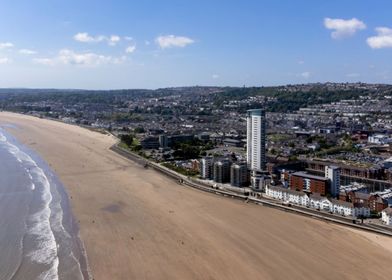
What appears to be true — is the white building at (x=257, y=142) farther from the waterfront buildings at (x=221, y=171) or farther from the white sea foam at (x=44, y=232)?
the white sea foam at (x=44, y=232)

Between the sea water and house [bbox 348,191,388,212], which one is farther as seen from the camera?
house [bbox 348,191,388,212]

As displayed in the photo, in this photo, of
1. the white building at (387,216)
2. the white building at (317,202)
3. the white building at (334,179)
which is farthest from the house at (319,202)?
the white building at (387,216)

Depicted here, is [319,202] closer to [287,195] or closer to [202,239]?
[287,195]

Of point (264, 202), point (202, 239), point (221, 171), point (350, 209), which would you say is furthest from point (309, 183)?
point (202, 239)

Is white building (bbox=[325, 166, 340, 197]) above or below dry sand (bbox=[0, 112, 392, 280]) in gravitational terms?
above

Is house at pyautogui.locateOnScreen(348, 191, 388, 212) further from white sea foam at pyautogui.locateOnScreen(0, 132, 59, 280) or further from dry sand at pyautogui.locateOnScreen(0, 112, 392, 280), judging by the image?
white sea foam at pyautogui.locateOnScreen(0, 132, 59, 280)

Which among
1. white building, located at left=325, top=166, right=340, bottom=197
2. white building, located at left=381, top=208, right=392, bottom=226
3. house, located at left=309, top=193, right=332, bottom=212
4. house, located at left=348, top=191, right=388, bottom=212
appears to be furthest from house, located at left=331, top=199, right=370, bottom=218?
white building, located at left=325, top=166, right=340, bottom=197

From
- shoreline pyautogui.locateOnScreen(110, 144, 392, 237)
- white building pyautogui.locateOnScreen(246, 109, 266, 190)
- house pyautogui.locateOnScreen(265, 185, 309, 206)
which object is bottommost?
shoreline pyautogui.locateOnScreen(110, 144, 392, 237)
